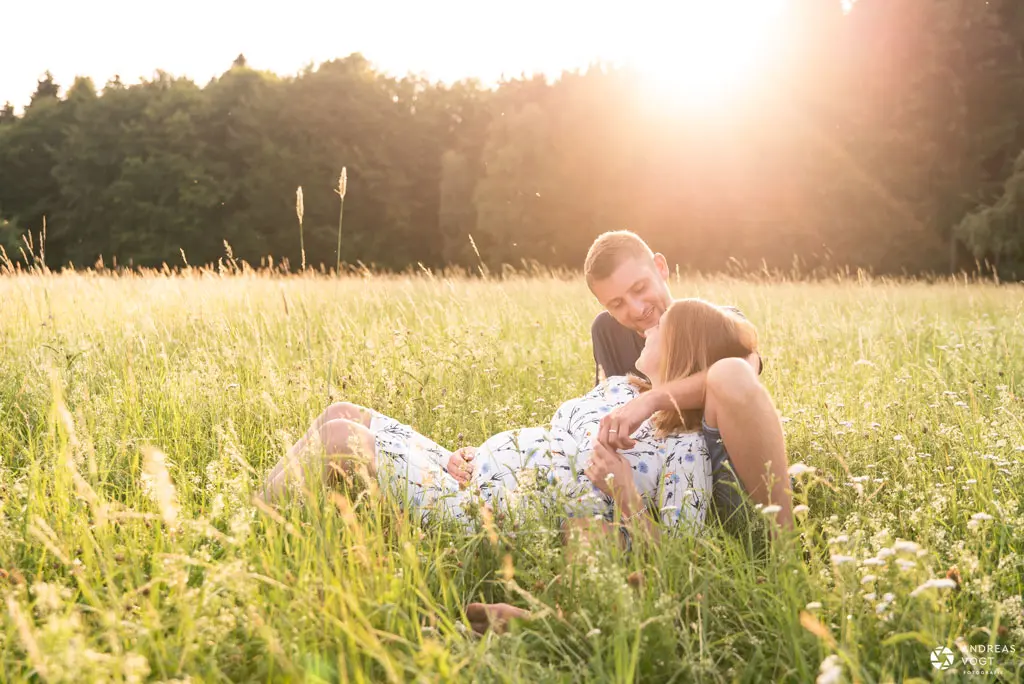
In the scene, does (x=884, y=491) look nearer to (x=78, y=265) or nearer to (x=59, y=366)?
(x=59, y=366)

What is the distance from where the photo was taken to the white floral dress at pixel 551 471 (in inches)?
105

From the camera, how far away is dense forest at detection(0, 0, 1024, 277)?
23984mm

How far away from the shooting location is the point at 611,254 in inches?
139

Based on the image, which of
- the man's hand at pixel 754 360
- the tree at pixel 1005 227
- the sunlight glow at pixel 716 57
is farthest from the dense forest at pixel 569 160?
the man's hand at pixel 754 360

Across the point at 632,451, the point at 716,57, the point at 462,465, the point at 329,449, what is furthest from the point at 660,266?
the point at 716,57

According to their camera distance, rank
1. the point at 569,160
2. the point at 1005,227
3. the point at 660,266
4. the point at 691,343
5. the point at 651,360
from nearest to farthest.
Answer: the point at 691,343 → the point at 651,360 → the point at 660,266 → the point at 1005,227 → the point at 569,160

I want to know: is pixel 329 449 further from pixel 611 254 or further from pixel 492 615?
pixel 611 254

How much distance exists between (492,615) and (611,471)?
2.64 ft

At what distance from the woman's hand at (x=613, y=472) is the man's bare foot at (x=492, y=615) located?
60cm

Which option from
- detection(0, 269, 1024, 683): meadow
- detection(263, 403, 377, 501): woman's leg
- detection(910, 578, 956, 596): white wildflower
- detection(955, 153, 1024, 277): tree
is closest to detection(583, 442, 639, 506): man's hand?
detection(0, 269, 1024, 683): meadow

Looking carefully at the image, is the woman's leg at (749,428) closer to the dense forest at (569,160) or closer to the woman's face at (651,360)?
the woman's face at (651,360)

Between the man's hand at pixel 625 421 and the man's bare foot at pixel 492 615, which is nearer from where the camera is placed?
the man's bare foot at pixel 492 615

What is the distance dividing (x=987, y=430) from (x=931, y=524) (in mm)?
1231

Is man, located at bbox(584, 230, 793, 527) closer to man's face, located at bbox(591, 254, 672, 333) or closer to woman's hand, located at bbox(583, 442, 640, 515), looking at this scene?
woman's hand, located at bbox(583, 442, 640, 515)
